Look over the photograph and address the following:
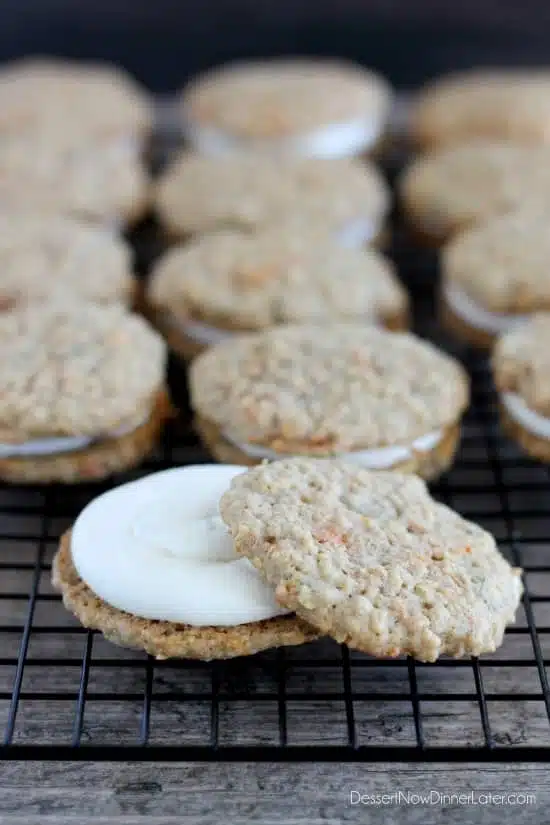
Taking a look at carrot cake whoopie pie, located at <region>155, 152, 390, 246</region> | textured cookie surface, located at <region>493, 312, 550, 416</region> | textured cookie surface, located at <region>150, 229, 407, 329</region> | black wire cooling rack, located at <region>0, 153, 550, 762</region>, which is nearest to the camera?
black wire cooling rack, located at <region>0, 153, 550, 762</region>

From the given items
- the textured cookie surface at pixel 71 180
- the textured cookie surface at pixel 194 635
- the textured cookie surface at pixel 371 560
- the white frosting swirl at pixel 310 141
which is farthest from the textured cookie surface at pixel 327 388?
the white frosting swirl at pixel 310 141

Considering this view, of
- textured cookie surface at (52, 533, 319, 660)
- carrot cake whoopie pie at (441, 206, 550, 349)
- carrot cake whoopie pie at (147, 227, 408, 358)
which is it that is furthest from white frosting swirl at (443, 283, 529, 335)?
textured cookie surface at (52, 533, 319, 660)

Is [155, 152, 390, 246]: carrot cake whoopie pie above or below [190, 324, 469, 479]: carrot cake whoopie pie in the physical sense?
below

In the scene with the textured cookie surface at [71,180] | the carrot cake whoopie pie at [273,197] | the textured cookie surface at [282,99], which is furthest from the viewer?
the textured cookie surface at [282,99]

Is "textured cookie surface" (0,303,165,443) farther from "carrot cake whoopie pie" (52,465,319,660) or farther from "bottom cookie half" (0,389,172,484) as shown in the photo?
"carrot cake whoopie pie" (52,465,319,660)

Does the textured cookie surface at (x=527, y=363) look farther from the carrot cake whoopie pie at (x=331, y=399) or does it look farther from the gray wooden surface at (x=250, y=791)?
the gray wooden surface at (x=250, y=791)

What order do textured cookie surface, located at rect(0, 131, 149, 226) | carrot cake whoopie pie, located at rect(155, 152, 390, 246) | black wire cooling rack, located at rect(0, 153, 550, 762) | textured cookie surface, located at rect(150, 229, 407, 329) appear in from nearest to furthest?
black wire cooling rack, located at rect(0, 153, 550, 762)
textured cookie surface, located at rect(150, 229, 407, 329)
carrot cake whoopie pie, located at rect(155, 152, 390, 246)
textured cookie surface, located at rect(0, 131, 149, 226)

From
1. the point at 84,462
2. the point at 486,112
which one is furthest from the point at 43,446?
the point at 486,112

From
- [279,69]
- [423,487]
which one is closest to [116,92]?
[279,69]
